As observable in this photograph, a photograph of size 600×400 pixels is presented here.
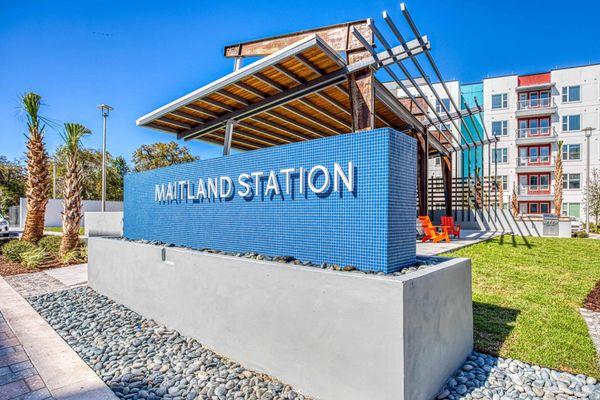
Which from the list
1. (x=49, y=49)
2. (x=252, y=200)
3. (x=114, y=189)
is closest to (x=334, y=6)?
(x=252, y=200)

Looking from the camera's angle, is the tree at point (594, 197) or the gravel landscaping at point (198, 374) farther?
the tree at point (594, 197)

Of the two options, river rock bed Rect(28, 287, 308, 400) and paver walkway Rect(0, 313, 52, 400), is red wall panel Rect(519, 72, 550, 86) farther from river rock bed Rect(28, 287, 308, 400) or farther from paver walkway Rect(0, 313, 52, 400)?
paver walkway Rect(0, 313, 52, 400)

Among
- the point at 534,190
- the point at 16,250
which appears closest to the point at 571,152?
the point at 534,190

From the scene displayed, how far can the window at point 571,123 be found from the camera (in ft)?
95.7

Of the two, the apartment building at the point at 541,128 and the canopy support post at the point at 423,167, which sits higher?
the apartment building at the point at 541,128

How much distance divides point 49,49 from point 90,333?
39.0 ft

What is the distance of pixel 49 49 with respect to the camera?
1169cm

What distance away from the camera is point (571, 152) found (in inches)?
1147

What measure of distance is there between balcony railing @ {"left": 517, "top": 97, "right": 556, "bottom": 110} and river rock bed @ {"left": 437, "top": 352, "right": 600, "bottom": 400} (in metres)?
34.7

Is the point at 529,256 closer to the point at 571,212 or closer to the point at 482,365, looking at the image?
the point at 482,365

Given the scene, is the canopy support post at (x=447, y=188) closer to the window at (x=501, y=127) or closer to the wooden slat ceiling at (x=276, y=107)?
the wooden slat ceiling at (x=276, y=107)

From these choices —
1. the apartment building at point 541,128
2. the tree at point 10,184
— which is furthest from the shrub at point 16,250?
the tree at point 10,184

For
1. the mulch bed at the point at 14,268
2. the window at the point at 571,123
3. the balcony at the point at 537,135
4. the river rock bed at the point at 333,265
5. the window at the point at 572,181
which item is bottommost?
the mulch bed at the point at 14,268

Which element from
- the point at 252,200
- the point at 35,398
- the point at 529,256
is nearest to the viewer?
the point at 35,398
